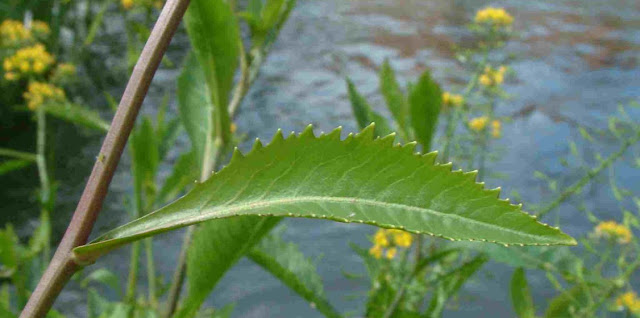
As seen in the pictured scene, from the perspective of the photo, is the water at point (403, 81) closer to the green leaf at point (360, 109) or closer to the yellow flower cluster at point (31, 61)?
the yellow flower cluster at point (31, 61)

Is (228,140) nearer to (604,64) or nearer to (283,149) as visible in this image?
(283,149)

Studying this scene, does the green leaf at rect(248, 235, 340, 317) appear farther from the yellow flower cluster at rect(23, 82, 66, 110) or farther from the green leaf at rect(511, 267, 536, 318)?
the yellow flower cluster at rect(23, 82, 66, 110)

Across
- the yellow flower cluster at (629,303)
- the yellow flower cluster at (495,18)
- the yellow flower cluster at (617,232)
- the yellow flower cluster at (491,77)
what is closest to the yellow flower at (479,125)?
the yellow flower cluster at (491,77)

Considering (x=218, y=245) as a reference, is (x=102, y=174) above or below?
above

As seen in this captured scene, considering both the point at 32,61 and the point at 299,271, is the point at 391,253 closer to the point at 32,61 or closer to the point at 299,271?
the point at 299,271

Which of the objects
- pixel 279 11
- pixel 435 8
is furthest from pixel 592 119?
pixel 279 11

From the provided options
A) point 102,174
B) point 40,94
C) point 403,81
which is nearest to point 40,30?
point 40,94
